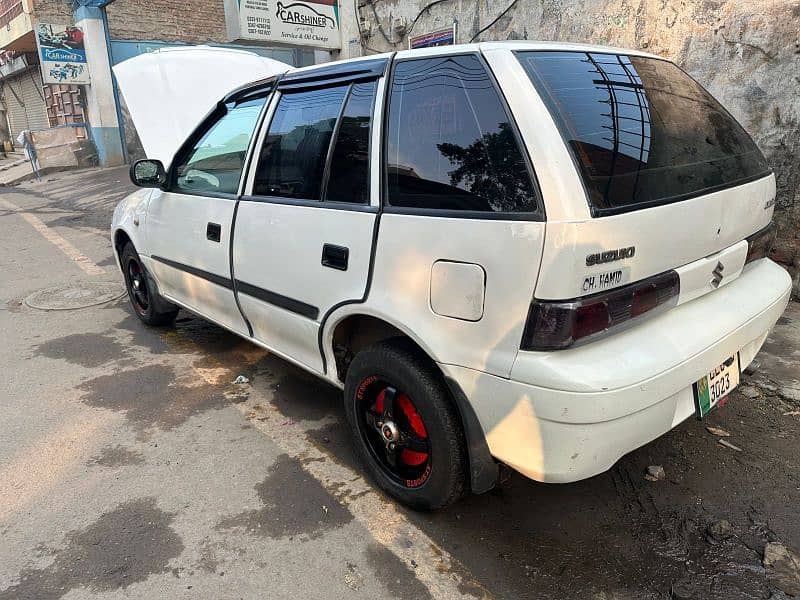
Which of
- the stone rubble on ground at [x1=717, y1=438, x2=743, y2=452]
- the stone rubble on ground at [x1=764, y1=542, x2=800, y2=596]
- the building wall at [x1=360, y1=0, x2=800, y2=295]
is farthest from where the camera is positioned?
the building wall at [x1=360, y1=0, x2=800, y2=295]

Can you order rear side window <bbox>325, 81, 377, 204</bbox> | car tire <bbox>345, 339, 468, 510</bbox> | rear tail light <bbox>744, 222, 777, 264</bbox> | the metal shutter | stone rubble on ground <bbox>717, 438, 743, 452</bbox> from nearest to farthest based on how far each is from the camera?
car tire <bbox>345, 339, 468, 510</bbox> < rear side window <bbox>325, 81, 377, 204</bbox> < rear tail light <bbox>744, 222, 777, 264</bbox> < stone rubble on ground <bbox>717, 438, 743, 452</bbox> < the metal shutter

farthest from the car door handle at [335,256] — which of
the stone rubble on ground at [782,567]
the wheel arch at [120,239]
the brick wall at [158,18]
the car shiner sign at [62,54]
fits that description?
the brick wall at [158,18]

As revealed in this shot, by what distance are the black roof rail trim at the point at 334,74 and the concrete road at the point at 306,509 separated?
1.82m

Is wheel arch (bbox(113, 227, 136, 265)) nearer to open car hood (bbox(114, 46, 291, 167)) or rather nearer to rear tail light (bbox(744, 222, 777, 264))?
open car hood (bbox(114, 46, 291, 167))

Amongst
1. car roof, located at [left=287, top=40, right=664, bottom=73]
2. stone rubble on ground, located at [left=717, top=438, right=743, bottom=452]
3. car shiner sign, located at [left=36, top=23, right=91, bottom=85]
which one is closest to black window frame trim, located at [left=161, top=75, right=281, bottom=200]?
car roof, located at [left=287, top=40, right=664, bottom=73]

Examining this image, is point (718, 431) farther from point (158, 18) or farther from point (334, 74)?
point (158, 18)

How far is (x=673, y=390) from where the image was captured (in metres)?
2.01

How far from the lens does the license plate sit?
220 centimetres

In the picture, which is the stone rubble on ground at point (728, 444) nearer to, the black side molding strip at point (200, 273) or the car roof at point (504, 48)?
the car roof at point (504, 48)

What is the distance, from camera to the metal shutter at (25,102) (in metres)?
20.2

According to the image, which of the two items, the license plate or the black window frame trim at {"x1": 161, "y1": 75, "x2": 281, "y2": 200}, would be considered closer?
the license plate

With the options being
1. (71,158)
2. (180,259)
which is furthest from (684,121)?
(71,158)

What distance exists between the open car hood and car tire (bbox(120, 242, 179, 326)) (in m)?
1.13

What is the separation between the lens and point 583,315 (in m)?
1.83
